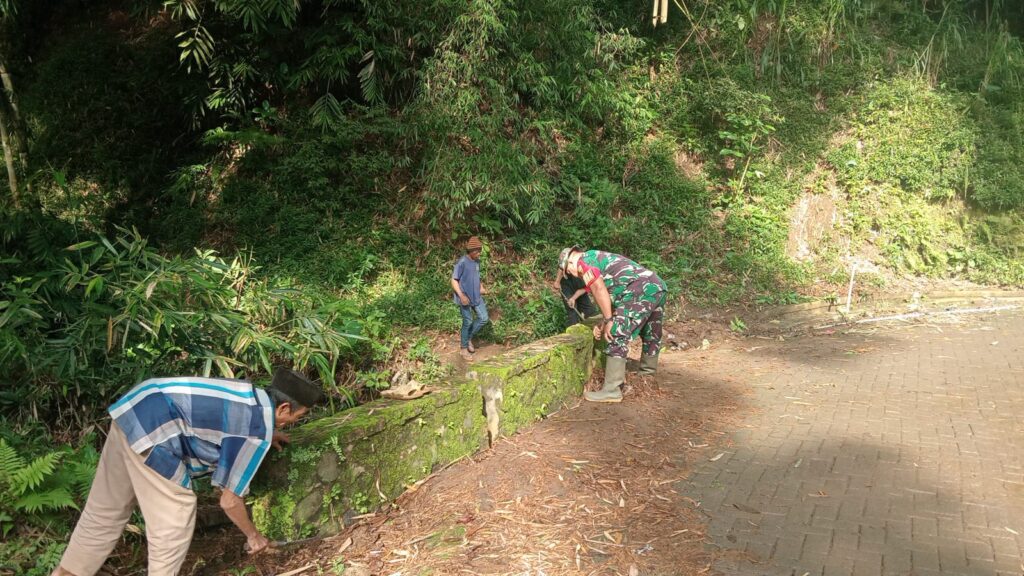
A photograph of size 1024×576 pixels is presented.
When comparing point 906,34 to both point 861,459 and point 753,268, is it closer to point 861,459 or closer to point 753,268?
point 753,268

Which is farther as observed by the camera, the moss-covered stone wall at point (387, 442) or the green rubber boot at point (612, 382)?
the green rubber boot at point (612, 382)

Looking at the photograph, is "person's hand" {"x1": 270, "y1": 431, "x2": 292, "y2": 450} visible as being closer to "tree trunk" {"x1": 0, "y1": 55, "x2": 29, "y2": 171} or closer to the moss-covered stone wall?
the moss-covered stone wall

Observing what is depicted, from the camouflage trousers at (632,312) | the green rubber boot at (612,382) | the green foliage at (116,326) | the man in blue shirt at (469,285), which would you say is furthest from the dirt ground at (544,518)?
the man in blue shirt at (469,285)

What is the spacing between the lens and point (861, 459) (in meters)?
4.99

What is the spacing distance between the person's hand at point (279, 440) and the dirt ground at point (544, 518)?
594 millimetres

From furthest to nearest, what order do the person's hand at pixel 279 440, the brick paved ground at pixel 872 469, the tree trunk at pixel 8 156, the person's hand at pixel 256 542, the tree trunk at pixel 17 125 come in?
the tree trunk at pixel 17 125, the tree trunk at pixel 8 156, the brick paved ground at pixel 872 469, the person's hand at pixel 279 440, the person's hand at pixel 256 542

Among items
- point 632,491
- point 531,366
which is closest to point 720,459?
point 632,491

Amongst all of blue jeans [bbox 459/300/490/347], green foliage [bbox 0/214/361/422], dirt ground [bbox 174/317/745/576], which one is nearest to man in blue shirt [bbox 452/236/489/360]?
blue jeans [bbox 459/300/490/347]

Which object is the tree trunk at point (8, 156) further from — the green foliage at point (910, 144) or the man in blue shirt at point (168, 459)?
the green foliage at point (910, 144)

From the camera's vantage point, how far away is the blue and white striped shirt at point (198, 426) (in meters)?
2.99

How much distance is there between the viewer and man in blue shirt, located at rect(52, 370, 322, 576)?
3.00 metres

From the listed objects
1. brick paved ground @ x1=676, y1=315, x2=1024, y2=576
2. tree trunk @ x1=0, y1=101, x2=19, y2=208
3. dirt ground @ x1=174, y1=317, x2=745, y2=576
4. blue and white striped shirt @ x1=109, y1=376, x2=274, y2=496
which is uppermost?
tree trunk @ x1=0, y1=101, x2=19, y2=208

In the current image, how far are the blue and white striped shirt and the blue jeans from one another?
4738 millimetres

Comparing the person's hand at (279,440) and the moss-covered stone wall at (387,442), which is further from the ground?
the person's hand at (279,440)
